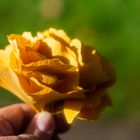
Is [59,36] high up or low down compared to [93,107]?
up

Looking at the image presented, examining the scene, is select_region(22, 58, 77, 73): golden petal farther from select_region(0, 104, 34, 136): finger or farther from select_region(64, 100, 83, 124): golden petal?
select_region(0, 104, 34, 136): finger

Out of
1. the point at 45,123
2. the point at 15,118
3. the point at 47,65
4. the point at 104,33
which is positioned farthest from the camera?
the point at 104,33

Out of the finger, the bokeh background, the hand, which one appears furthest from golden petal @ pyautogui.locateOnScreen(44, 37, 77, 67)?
the bokeh background

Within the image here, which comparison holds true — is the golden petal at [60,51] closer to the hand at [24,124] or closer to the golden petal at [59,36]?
the golden petal at [59,36]

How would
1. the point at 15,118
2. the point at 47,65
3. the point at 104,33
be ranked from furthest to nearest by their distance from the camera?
the point at 104,33 → the point at 15,118 → the point at 47,65

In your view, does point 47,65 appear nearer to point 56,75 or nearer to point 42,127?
point 56,75

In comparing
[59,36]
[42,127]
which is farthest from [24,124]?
[59,36]

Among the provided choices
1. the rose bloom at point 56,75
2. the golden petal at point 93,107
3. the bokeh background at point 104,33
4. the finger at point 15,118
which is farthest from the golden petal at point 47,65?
the bokeh background at point 104,33

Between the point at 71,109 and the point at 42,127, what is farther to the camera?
the point at 42,127

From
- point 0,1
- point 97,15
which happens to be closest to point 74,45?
point 97,15

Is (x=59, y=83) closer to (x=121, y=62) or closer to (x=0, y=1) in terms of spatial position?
(x=121, y=62)
